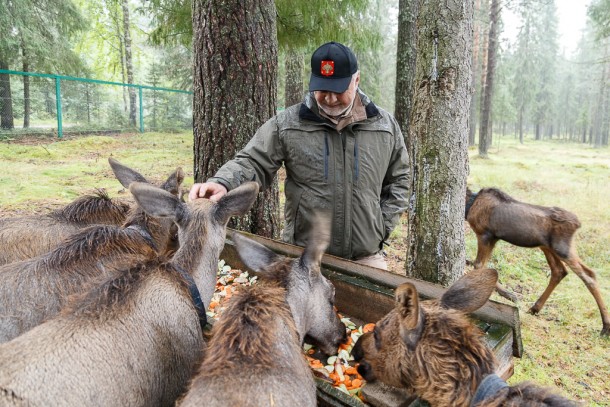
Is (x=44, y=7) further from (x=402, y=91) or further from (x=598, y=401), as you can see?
(x=598, y=401)

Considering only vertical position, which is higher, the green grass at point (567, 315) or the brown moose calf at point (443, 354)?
the brown moose calf at point (443, 354)

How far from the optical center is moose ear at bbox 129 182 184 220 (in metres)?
2.78

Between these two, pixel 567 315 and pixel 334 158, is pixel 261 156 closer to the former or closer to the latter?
pixel 334 158

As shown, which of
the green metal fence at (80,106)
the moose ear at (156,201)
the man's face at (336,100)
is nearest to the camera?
the moose ear at (156,201)

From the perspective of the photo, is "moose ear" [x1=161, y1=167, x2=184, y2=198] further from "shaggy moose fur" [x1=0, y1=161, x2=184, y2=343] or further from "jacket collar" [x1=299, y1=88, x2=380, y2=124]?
"jacket collar" [x1=299, y1=88, x2=380, y2=124]

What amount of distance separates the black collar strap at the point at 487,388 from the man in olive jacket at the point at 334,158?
2.07m

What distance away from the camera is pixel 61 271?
2.88 meters

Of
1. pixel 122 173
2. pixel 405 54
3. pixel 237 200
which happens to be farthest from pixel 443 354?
pixel 405 54

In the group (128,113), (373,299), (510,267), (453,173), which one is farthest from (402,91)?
(128,113)

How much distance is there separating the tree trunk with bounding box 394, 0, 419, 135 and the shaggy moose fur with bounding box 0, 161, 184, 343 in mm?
7097

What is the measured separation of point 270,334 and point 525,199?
44.2 ft

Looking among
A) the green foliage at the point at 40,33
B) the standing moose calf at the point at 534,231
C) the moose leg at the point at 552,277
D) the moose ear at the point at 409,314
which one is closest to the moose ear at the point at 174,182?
the moose ear at the point at 409,314

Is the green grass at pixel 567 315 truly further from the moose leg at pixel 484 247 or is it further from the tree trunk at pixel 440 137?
the tree trunk at pixel 440 137

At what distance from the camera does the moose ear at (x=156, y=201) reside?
2.78 meters
